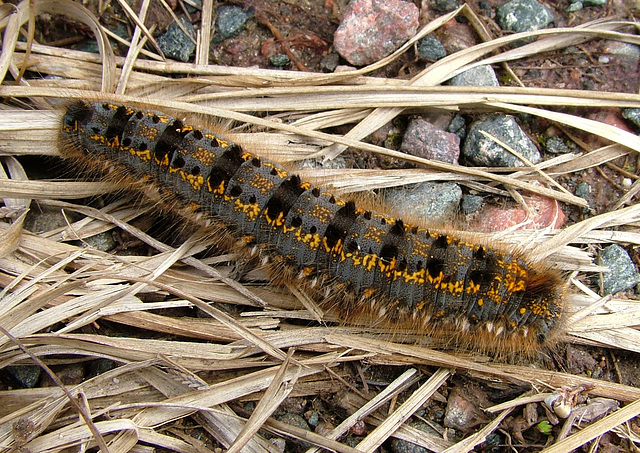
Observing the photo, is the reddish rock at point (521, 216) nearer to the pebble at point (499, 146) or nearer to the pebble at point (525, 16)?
the pebble at point (499, 146)

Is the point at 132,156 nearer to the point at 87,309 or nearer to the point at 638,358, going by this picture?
the point at 87,309

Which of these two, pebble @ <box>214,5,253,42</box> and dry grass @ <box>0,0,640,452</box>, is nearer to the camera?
dry grass @ <box>0,0,640,452</box>

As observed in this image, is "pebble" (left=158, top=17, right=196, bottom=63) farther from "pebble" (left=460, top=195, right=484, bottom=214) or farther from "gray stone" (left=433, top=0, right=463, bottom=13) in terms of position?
"pebble" (left=460, top=195, right=484, bottom=214)

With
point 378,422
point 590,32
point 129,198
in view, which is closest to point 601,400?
point 378,422

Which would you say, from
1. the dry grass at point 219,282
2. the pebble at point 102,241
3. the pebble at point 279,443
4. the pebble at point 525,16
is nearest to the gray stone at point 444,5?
the dry grass at point 219,282

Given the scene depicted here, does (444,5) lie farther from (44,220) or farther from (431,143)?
(44,220)

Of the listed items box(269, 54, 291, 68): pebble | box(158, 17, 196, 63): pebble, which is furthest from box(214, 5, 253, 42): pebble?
box(269, 54, 291, 68): pebble
